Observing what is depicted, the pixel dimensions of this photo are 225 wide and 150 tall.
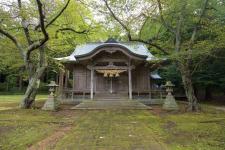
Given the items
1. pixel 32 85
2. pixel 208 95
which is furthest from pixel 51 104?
pixel 208 95

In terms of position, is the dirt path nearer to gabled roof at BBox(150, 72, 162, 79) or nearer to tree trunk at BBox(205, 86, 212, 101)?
tree trunk at BBox(205, 86, 212, 101)

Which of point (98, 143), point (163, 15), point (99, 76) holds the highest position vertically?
point (163, 15)

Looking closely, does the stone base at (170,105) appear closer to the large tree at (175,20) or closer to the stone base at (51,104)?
the large tree at (175,20)

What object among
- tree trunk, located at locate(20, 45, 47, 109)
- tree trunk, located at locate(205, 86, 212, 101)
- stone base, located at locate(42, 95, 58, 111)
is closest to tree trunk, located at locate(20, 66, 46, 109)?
tree trunk, located at locate(20, 45, 47, 109)

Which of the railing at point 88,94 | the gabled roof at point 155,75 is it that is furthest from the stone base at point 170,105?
the gabled roof at point 155,75

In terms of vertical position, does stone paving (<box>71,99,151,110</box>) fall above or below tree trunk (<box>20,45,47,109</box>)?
below

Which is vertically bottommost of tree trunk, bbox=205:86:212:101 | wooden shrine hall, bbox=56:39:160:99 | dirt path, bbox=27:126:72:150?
dirt path, bbox=27:126:72:150

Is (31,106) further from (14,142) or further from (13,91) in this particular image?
(13,91)

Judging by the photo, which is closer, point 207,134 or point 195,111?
point 207,134

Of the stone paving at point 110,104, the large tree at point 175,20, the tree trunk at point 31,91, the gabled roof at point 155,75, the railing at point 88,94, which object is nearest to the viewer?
the large tree at point 175,20

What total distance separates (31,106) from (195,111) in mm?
9713

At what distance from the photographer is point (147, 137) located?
24.5ft

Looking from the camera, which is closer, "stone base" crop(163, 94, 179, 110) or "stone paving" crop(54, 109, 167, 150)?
"stone paving" crop(54, 109, 167, 150)

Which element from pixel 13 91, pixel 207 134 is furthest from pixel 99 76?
pixel 13 91
